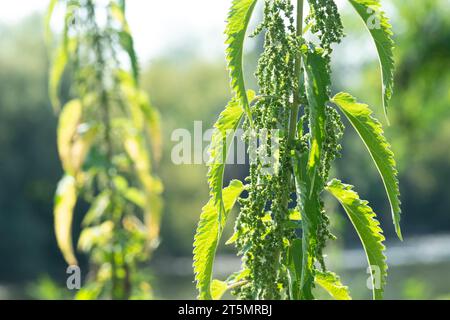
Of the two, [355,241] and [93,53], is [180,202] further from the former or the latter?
[93,53]

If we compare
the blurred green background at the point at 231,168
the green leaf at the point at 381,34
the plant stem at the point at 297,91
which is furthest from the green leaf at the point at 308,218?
the blurred green background at the point at 231,168

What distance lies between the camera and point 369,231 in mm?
1778

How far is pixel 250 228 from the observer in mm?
1795

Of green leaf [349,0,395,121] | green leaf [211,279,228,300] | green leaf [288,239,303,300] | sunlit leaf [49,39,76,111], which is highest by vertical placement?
sunlit leaf [49,39,76,111]

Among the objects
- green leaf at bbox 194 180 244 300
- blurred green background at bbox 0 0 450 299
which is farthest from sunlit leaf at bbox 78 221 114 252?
blurred green background at bbox 0 0 450 299

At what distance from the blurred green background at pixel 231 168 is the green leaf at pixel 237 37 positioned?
1907 cm

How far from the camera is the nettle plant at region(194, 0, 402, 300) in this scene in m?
1.71

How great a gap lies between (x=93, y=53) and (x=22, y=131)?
3059 cm

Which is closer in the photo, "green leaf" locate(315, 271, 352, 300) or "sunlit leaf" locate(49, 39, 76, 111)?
"green leaf" locate(315, 271, 352, 300)

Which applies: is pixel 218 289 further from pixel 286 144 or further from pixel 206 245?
pixel 286 144

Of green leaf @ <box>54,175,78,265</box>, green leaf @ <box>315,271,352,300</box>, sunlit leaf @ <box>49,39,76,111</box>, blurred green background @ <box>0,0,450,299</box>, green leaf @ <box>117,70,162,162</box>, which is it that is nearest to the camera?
green leaf @ <box>315,271,352,300</box>

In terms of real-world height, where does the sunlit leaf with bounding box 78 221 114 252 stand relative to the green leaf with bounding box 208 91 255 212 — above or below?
below

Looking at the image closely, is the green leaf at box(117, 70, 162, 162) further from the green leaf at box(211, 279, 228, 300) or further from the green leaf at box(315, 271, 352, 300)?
the green leaf at box(315, 271, 352, 300)
